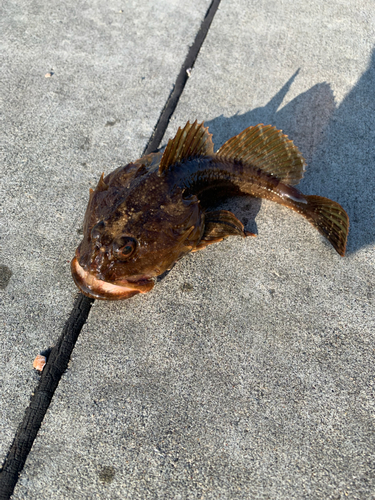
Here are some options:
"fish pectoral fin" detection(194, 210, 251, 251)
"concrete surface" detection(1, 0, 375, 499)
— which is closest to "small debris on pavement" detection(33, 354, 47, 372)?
"concrete surface" detection(1, 0, 375, 499)

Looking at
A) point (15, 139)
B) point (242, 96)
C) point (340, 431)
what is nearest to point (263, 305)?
point (340, 431)

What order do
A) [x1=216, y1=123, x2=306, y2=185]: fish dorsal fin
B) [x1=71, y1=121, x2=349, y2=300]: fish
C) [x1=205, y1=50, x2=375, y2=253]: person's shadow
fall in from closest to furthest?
[x1=71, y1=121, x2=349, y2=300]: fish, [x1=216, y1=123, x2=306, y2=185]: fish dorsal fin, [x1=205, y1=50, x2=375, y2=253]: person's shadow

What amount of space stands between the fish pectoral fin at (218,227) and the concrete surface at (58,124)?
3.69ft

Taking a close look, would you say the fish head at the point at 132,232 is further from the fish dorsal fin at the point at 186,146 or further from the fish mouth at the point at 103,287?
the fish dorsal fin at the point at 186,146

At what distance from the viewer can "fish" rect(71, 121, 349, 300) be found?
242 cm

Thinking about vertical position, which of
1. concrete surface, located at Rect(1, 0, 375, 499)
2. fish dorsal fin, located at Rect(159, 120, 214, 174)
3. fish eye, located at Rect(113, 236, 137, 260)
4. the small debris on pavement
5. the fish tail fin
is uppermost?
fish dorsal fin, located at Rect(159, 120, 214, 174)

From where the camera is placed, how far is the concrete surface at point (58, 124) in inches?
109

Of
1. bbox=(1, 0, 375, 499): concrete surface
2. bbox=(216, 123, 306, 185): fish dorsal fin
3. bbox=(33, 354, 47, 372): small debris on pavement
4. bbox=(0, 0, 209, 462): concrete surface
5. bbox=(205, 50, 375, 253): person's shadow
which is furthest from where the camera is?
bbox=(205, 50, 375, 253): person's shadow

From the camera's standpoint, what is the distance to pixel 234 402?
2.53 metres

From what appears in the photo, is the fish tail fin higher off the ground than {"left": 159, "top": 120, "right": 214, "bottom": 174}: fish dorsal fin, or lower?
lower

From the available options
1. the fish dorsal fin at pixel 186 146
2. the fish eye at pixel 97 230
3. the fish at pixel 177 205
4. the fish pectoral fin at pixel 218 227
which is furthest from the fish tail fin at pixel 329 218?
the fish eye at pixel 97 230

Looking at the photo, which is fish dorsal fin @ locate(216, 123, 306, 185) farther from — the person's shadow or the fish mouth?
the fish mouth

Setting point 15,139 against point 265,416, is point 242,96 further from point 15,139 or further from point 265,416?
point 265,416

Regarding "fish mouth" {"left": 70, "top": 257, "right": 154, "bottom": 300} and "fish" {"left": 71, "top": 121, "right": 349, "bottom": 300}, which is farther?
"fish mouth" {"left": 70, "top": 257, "right": 154, "bottom": 300}
